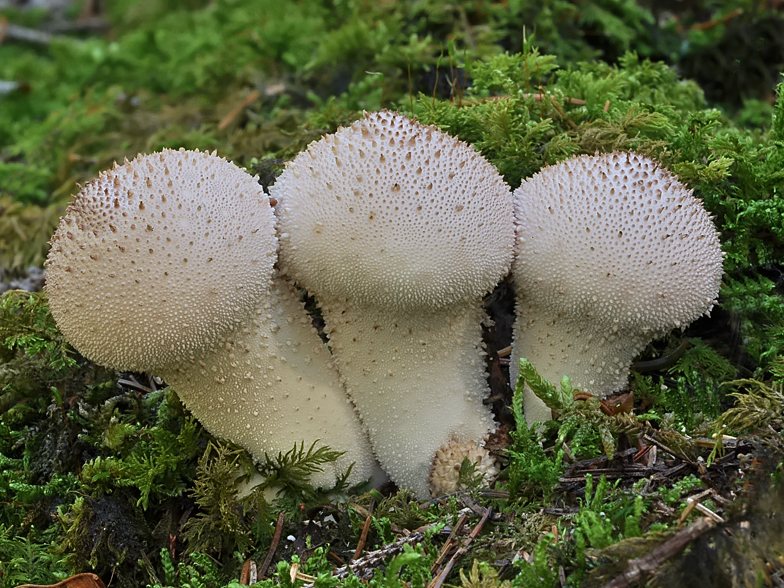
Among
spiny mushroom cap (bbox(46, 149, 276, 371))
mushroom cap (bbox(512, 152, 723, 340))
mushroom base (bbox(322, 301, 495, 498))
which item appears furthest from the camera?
mushroom base (bbox(322, 301, 495, 498))

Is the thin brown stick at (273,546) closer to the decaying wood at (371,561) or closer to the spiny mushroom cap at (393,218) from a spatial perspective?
the decaying wood at (371,561)

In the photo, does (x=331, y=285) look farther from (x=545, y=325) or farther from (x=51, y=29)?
(x=51, y=29)

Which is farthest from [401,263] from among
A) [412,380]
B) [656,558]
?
[656,558]

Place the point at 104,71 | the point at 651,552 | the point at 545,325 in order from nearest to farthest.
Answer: the point at 651,552 < the point at 545,325 < the point at 104,71

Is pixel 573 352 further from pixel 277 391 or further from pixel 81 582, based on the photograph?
pixel 81 582

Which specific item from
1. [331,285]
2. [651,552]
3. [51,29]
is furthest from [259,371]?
[51,29]

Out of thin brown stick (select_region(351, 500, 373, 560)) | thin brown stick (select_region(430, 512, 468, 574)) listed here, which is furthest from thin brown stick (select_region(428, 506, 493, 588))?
thin brown stick (select_region(351, 500, 373, 560))

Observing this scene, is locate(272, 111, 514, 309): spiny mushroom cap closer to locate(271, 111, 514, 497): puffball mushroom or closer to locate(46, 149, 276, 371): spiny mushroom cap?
locate(271, 111, 514, 497): puffball mushroom
